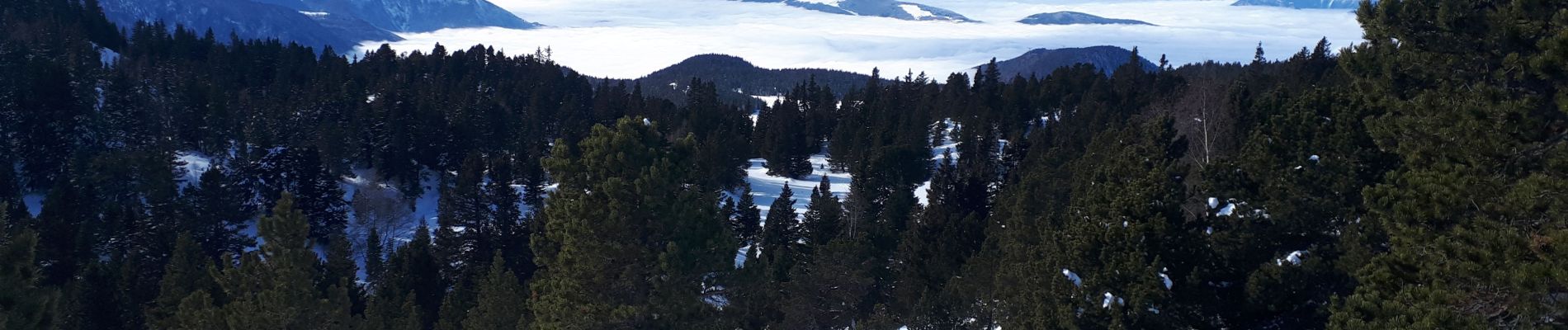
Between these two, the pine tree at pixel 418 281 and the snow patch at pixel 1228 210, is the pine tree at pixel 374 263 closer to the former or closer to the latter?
the pine tree at pixel 418 281

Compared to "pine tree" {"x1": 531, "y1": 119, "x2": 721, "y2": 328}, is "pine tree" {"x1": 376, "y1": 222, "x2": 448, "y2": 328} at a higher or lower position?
lower

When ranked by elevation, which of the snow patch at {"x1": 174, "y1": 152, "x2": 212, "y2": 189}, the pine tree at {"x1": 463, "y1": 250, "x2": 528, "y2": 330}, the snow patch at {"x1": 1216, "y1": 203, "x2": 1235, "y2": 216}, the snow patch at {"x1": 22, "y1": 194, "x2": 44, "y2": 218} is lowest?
the snow patch at {"x1": 22, "y1": 194, "x2": 44, "y2": 218}

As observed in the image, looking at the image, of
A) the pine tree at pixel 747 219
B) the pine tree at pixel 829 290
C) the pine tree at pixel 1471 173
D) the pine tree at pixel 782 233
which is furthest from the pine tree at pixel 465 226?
the pine tree at pixel 1471 173

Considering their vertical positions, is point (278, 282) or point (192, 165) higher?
point (278, 282)

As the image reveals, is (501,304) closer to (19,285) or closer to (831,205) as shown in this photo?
(19,285)

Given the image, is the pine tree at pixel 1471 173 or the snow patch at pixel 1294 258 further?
the snow patch at pixel 1294 258

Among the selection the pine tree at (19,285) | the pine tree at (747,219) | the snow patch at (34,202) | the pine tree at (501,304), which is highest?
the pine tree at (19,285)

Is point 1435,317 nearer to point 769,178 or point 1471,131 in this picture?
point 1471,131

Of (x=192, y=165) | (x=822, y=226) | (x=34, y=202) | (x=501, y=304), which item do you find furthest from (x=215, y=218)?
(x=501, y=304)

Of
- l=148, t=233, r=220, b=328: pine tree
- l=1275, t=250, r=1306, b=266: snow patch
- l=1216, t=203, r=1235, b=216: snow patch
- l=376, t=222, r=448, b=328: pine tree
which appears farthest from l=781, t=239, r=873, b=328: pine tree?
l=148, t=233, r=220, b=328: pine tree

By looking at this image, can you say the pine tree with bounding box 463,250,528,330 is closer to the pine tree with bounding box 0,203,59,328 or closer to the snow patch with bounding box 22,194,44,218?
the pine tree with bounding box 0,203,59,328

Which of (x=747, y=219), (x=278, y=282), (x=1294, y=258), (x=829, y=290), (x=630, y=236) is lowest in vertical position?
(x=747, y=219)

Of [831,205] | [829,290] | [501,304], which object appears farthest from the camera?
[831,205]

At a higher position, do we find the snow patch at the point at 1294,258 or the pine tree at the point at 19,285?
the pine tree at the point at 19,285
